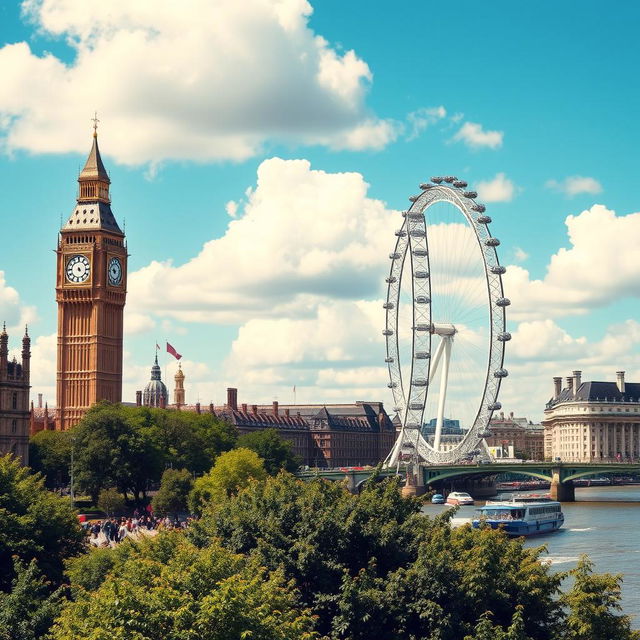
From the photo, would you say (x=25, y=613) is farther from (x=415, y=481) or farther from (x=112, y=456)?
(x=415, y=481)

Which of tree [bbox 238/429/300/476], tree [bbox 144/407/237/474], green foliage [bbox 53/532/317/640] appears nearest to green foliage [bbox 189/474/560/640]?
green foliage [bbox 53/532/317/640]

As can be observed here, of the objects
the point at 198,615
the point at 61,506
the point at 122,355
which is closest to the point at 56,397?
the point at 122,355

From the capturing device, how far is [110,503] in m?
96.9

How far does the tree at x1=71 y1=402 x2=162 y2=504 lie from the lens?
105438 mm

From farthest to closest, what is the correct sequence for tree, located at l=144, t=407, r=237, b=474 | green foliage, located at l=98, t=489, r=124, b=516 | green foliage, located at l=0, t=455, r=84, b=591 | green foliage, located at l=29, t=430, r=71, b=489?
tree, located at l=144, t=407, r=237, b=474 < green foliage, located at l=29, t=430, r=71, b=489 < green foliage, located at l=98, t=489, r=124, b=516 < green foliage, located at l=0, t=455, r=84, b=591

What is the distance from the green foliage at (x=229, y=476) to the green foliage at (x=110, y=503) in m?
5.88

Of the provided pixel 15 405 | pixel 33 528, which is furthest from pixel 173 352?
pixel 33 528

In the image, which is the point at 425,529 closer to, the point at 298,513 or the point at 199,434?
the point at 298,513

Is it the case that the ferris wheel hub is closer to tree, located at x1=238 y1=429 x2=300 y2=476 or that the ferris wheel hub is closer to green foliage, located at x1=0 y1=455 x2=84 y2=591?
tree, located at x1=238 y1=429 x2=300 y2=476

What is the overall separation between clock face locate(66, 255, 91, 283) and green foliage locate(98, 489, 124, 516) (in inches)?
2391

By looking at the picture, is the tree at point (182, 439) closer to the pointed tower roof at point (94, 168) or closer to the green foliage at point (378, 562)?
the pointed tower roof at point (94, 168)

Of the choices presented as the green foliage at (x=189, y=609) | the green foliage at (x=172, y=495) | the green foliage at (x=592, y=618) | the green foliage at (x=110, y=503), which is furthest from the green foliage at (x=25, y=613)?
the green foliage at (x=110, y=503)

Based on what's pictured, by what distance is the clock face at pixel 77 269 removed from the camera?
155875 millimetres

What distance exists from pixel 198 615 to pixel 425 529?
1367 cm
